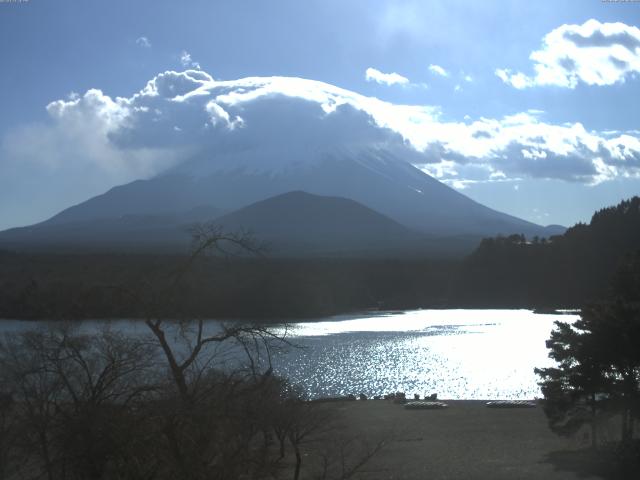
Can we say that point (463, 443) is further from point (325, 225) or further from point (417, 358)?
point (325, 225)

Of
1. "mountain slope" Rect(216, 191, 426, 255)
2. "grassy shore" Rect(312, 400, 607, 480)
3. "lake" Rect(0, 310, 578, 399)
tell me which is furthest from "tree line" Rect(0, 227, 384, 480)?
"mountain slope" Rect(216, 191, 426, 255)

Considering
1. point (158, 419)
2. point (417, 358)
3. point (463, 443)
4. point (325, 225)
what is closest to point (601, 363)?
point (463, 443)

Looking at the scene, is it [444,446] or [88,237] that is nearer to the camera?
[444,446]

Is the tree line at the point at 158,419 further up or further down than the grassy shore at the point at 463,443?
further up

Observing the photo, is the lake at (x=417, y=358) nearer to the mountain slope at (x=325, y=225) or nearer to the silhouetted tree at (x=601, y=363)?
the silhouetted tree at (x=601, y=363)

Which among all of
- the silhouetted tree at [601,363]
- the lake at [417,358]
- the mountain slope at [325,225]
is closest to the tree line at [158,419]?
the silhouetted tree at [601,363]

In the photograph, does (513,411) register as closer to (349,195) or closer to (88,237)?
(88,237)

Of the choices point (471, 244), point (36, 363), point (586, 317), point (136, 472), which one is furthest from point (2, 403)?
point (471, 244)

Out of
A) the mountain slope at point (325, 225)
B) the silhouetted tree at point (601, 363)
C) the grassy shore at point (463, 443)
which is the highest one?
the mountain slope at point (325, 225)
